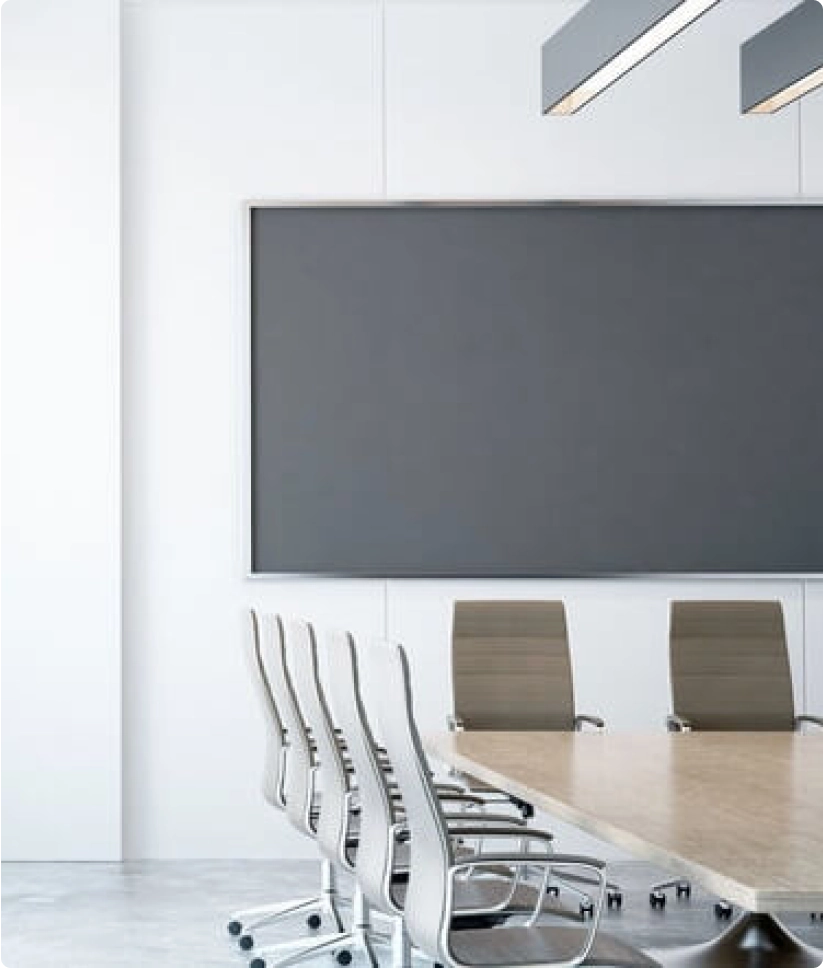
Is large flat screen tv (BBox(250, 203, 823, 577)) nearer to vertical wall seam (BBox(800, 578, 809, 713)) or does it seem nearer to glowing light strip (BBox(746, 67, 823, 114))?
vertical wall seam (BBox(800, 578, 809, 713))

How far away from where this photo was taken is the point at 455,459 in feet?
32.8

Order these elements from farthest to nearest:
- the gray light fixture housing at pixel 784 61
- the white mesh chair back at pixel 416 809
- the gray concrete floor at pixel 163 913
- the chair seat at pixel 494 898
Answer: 1. the gray concrete floor at pixel 163 913
2. the gray light fixture housing at pixel 784 61
3. the chair seat at pixel 494 898
4. the white mesh chair back at pixel 416 809

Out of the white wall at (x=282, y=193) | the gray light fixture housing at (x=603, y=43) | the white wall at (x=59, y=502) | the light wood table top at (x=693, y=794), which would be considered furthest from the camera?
the white wall at (x=282, y=193)

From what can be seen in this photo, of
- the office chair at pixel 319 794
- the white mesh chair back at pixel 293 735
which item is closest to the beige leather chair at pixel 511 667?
the office chair at pixel 319 794

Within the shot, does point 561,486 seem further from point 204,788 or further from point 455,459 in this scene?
point 204,788

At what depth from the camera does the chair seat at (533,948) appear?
4777mm

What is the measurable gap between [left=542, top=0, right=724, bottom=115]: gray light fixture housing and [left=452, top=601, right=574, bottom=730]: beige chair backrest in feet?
6.97

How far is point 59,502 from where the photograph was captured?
Result: 983cm

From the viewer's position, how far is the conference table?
4.08 meters

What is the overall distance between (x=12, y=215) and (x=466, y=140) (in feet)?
7.02

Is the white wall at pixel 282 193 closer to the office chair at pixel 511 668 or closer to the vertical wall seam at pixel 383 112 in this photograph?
the vertical wall seam at pixel 383 112

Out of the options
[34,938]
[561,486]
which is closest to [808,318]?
[561,486]

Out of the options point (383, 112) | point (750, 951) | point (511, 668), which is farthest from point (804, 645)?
point (383, 112)

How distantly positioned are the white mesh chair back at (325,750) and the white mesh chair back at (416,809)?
124 centimetres
